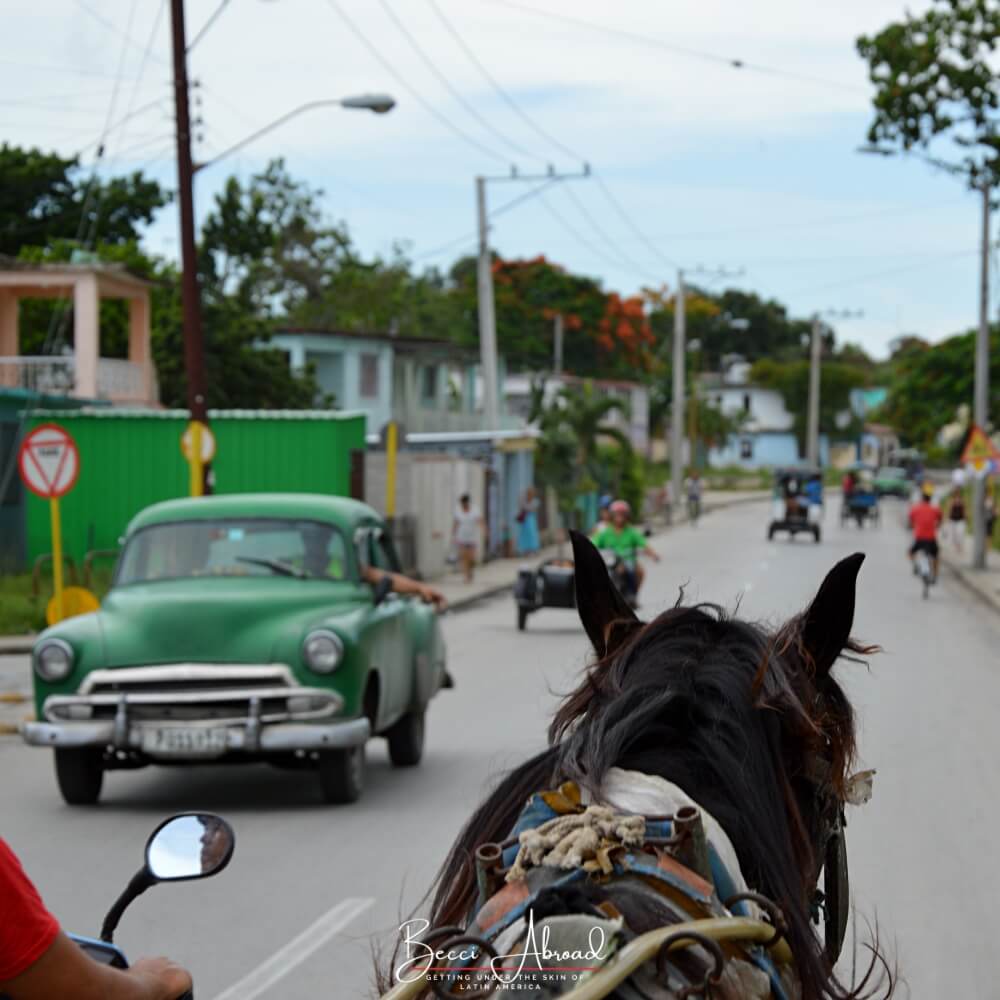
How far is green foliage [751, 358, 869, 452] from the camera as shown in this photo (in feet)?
351

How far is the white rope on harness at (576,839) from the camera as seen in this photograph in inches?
84.7

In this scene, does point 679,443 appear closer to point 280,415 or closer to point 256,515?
point 280,415

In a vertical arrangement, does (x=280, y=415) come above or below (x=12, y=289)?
below

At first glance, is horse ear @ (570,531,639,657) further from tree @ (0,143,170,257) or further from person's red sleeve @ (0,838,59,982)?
tree @ (0,143,170,257)

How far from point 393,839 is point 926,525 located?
68.2ft

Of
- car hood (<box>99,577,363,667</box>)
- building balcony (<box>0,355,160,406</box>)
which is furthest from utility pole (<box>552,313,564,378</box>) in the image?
car hood (<box>99,577,363,667</box>)

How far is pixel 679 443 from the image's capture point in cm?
6494

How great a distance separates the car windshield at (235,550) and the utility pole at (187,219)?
844cm

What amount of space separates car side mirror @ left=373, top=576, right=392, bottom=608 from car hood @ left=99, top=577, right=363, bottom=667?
7.8 inches

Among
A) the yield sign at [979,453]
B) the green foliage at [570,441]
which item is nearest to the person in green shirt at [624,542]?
the yield sign at [979,453]

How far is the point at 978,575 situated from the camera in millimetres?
33125

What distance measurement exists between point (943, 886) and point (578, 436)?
35.2 m

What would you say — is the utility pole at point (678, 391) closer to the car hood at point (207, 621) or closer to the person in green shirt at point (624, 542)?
the person in green shirt at point (624, 542)

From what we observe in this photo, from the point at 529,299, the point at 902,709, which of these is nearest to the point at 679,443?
the point at 529,299
